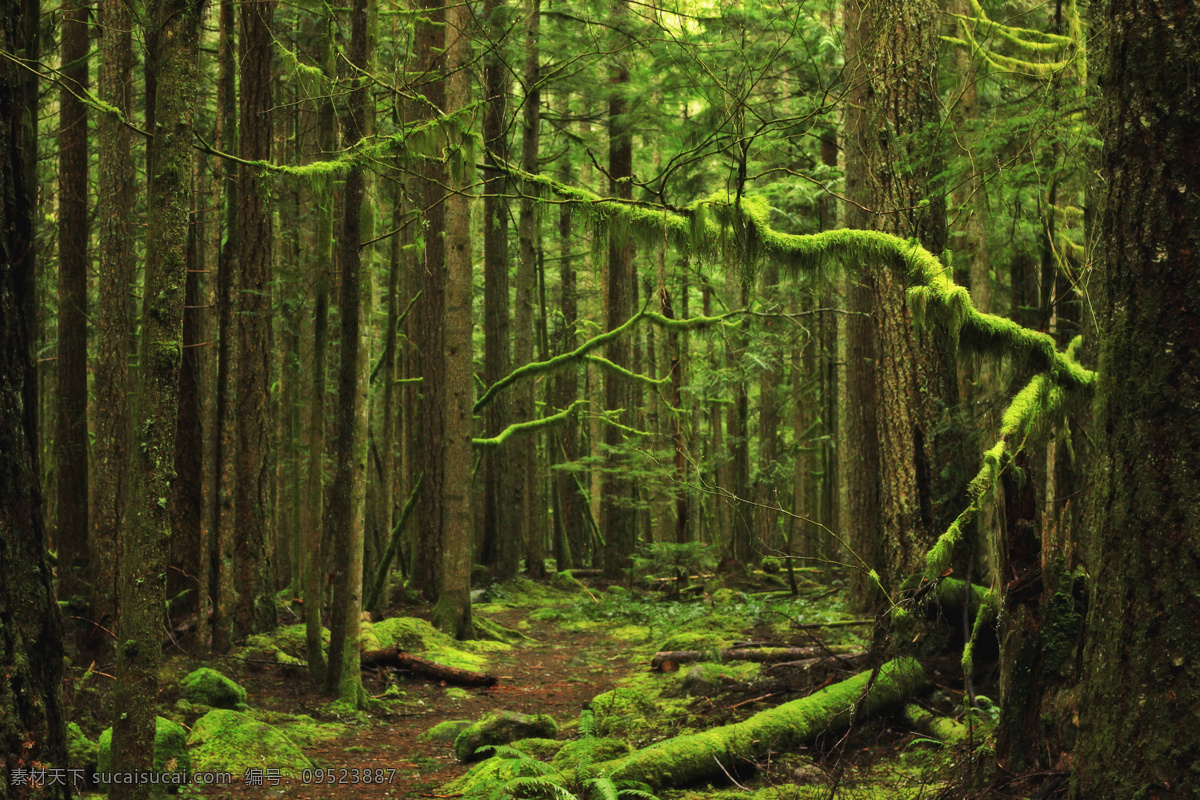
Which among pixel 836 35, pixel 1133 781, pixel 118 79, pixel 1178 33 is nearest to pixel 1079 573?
pixel 1133 781

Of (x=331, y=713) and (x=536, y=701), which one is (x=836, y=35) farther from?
(x=331, y=713)

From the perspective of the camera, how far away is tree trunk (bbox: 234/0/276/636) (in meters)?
10.4

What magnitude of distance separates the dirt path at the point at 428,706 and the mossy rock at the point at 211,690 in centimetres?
45

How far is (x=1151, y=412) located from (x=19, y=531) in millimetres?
4721

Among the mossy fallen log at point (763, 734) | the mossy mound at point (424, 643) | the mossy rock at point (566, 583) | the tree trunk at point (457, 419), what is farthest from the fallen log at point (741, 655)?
the mossy rock at point (566, 583)

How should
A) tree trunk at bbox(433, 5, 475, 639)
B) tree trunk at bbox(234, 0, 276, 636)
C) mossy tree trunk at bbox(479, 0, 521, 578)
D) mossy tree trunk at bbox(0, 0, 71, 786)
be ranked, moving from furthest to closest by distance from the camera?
1. mossy tree trunk at bbox(479, 0, 521, 578)
2. tree trunk at bbox(433, 5, 475, 639)
3. tree trunk at bbox(234, 0, 276, 636)
4. mossy tree trunk at bbox(0, 0, 71, 786)

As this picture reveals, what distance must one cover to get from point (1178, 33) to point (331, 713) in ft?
27.6

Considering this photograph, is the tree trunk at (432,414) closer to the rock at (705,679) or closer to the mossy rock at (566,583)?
the mossy rock at (566,583)

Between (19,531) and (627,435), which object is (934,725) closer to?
(19,531)

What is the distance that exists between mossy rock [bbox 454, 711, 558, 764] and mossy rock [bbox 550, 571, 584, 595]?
10934 millimetres

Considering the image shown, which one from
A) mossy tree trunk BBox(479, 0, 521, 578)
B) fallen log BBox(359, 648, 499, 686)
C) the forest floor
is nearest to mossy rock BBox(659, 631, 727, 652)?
the forest floor

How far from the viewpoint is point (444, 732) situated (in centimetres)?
783

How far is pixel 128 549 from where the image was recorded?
14.1 feet

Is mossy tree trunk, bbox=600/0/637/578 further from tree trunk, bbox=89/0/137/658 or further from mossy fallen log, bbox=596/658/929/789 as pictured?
mossy fallen log, bbox=596/658/929/789
